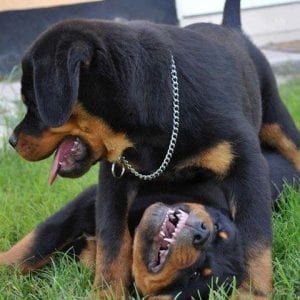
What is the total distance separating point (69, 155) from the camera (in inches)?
111

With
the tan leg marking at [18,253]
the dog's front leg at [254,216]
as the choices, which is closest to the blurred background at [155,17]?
the tan leg marking at [18,253]

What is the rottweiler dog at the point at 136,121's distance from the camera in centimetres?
263

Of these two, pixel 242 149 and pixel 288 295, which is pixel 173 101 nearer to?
pixel 242 149

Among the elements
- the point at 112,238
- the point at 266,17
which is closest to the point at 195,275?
the point at 112,238

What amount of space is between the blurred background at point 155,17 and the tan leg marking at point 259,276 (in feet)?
12.7

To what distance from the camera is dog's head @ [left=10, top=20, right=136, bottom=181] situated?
2.55 m

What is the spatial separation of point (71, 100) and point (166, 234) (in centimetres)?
62

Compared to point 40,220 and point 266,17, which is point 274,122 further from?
point 266,17

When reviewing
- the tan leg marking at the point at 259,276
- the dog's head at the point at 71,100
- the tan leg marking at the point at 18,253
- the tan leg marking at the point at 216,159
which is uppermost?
the dog's head at the point at 71,100

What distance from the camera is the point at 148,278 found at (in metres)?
2.62

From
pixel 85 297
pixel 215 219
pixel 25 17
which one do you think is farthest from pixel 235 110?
pixel 25 17

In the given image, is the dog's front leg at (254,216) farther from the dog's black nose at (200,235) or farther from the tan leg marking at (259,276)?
the dog's black nose at (200,235)

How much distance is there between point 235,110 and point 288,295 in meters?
0.76

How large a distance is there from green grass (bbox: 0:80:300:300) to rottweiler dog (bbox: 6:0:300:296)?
11 centimetres
